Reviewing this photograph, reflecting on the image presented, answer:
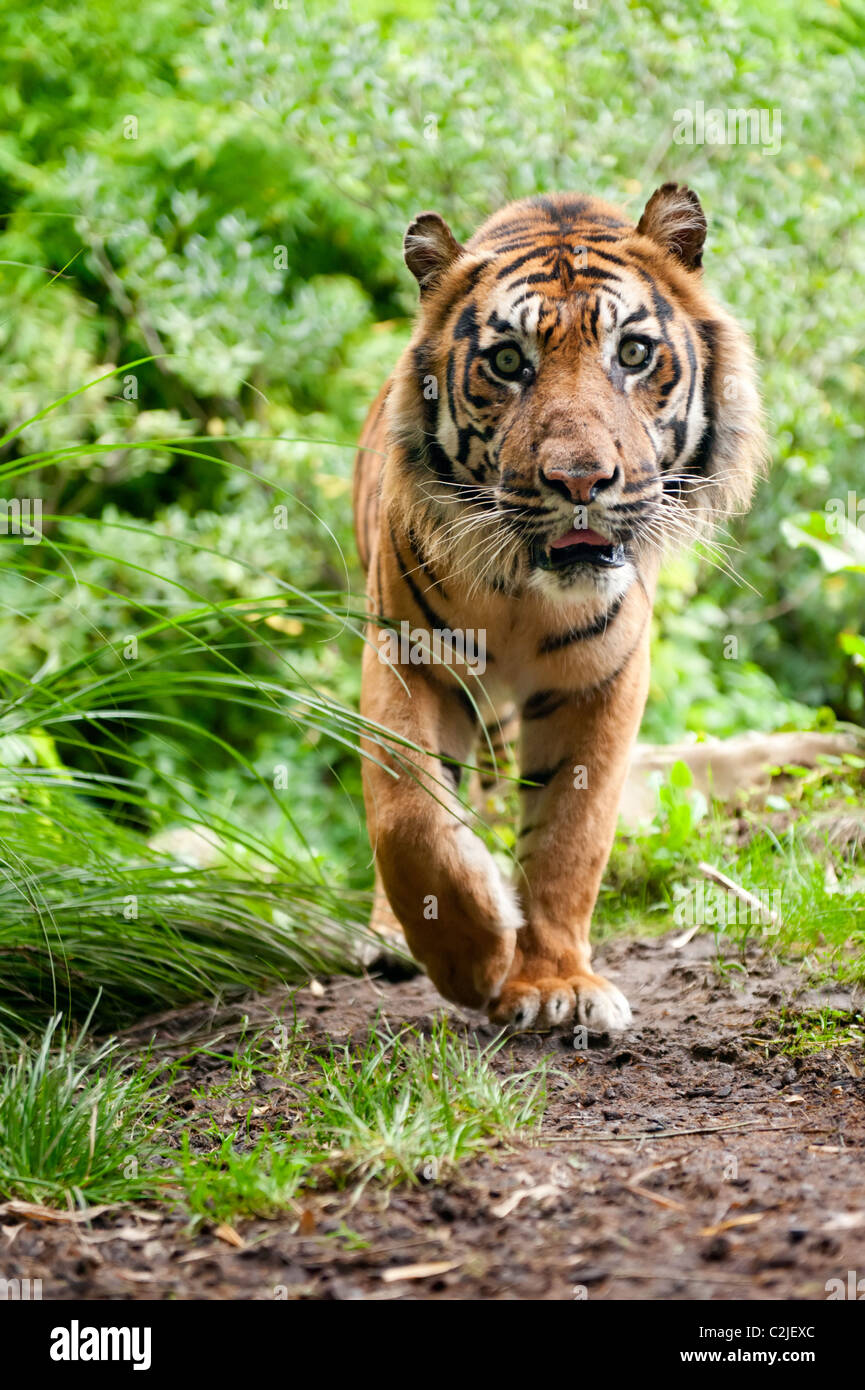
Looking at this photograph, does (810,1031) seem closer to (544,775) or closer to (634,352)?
(544,775)

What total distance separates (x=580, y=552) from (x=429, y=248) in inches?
38.8

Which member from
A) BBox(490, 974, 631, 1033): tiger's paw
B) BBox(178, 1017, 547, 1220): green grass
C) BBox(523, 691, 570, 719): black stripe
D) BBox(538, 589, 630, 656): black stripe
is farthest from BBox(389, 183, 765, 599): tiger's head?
BBox(178, 1017, 547, 1220): green grass

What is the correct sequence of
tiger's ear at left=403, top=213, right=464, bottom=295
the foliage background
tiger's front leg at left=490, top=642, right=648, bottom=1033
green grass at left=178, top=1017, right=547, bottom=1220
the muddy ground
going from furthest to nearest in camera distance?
the foliage background → tiger's ear at left=403, top=213, right=464, bottom=295 → tiger's front leg at left=490, top=642, right=648, bottom=1033 → green grass at left=178, top=1017, right=547, bottom=1220 → the muddy ground

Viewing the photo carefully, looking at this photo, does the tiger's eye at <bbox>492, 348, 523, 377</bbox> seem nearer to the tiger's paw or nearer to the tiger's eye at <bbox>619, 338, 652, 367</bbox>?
the tiger's eye at <bbox>619, 338, 652, 367</bbox>

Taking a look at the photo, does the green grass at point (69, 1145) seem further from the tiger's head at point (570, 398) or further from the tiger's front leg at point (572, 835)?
the tiger's head at point (570, 398)

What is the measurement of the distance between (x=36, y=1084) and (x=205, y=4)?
5614 mm

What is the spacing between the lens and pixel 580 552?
9.62 ft

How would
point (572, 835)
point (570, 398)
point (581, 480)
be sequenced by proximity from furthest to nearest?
point (572, 835) → point (570, 398) → point (581, 480)

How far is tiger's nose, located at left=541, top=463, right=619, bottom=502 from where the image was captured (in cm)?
276

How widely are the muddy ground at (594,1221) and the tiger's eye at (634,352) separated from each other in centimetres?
160

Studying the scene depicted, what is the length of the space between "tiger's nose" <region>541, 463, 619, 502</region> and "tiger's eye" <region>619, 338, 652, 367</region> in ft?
1.17

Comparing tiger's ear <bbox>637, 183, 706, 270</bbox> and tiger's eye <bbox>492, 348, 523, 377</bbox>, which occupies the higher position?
tiger's ear <bbox>637, 183, 706, 270</bbox>

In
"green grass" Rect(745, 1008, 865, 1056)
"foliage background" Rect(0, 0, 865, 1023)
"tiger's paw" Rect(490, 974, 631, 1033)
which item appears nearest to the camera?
"green grass" Rect(745, 1008, 865, 1056)

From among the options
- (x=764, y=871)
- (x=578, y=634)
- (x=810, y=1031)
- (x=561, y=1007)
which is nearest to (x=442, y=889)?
(x=561, y=1007)
